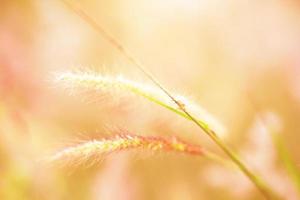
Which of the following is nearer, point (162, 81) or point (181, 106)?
point (181, 106)

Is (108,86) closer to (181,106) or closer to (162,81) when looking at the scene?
(181,106)

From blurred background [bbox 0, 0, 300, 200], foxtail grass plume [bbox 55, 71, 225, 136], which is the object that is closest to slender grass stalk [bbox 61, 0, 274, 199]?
foxtail grass plume [bbox 55, 71, 225, 136]

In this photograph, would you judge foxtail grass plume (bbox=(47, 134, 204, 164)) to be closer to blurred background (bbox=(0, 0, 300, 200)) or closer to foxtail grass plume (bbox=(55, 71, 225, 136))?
foxtail grass plume (bbox=(55, 71, 225, 136))

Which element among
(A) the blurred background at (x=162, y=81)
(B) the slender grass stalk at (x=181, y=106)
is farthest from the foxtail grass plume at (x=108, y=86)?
(A) the blurred background at (x=162, y=81)

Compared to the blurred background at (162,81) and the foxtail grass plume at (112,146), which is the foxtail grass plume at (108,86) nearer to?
Answer: the foxtail grass plume at (112,146)

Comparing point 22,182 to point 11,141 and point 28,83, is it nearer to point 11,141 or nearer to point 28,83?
point 11,141

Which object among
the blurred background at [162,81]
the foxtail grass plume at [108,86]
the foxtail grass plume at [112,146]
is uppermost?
the blurred background at [162,81]

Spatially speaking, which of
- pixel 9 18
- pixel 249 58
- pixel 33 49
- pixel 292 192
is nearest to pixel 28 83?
pixel 33 49

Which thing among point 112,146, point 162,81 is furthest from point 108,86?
point 162,81

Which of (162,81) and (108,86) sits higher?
(162,81)
